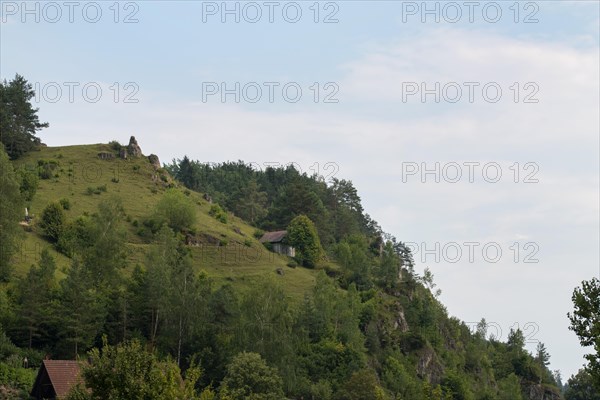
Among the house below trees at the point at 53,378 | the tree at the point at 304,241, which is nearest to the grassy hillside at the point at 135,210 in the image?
the tree at the point at 304,241

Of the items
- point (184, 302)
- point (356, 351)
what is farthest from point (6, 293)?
point (356, 351)

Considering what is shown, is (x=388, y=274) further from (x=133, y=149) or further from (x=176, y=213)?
(x=133, y=149)

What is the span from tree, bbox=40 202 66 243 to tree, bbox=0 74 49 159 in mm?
37491

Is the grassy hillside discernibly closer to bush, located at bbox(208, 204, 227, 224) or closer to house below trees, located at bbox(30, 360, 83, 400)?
bush, located at bbox(208, 204, 227, 224)

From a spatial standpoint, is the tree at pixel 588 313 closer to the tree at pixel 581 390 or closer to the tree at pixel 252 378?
the tree at pixel 252 378

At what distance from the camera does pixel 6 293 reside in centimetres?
8644

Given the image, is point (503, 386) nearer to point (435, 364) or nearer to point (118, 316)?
point (435, 364)

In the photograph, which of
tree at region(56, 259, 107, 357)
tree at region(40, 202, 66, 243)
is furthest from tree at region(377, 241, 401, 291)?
tree at region(56, 259, 107, 357)

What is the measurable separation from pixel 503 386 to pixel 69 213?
72.7 metres

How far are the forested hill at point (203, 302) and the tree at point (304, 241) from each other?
29cm

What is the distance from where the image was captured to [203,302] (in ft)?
288

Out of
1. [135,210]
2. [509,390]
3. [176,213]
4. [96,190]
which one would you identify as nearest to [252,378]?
[176,213]

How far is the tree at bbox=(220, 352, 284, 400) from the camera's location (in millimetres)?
77250

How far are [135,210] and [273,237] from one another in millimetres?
25063
